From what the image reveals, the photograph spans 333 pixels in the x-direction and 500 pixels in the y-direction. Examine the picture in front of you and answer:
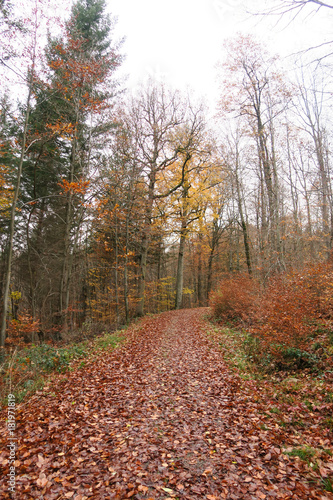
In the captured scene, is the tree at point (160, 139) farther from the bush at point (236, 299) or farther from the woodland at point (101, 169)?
the bush at point (236, 299)

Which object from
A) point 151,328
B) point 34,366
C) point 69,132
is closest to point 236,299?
point 151,328

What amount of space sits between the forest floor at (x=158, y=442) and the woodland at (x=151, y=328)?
0.02 metres

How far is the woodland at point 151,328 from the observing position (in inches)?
120

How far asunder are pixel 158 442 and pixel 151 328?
26.1 feet

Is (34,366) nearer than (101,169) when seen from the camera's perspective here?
Yes

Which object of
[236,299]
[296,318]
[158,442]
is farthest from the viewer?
[236,299]

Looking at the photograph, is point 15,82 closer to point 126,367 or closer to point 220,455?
point 126,367

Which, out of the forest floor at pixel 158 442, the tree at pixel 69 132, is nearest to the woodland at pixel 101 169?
the tree at pixel 69 132

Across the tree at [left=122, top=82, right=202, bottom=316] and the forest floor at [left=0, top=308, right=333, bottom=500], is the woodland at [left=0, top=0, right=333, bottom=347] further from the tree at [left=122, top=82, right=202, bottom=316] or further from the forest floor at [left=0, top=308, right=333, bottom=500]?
the forest floor at [left=0, top=308, right=333, bottom=500]

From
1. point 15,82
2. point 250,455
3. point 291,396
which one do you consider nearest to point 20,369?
point 250,455

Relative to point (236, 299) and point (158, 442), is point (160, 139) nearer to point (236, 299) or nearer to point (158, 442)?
point (236, 299)

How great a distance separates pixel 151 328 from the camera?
11414 millimetres

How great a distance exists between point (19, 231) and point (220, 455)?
1281 centimetres

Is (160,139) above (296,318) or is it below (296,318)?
above
